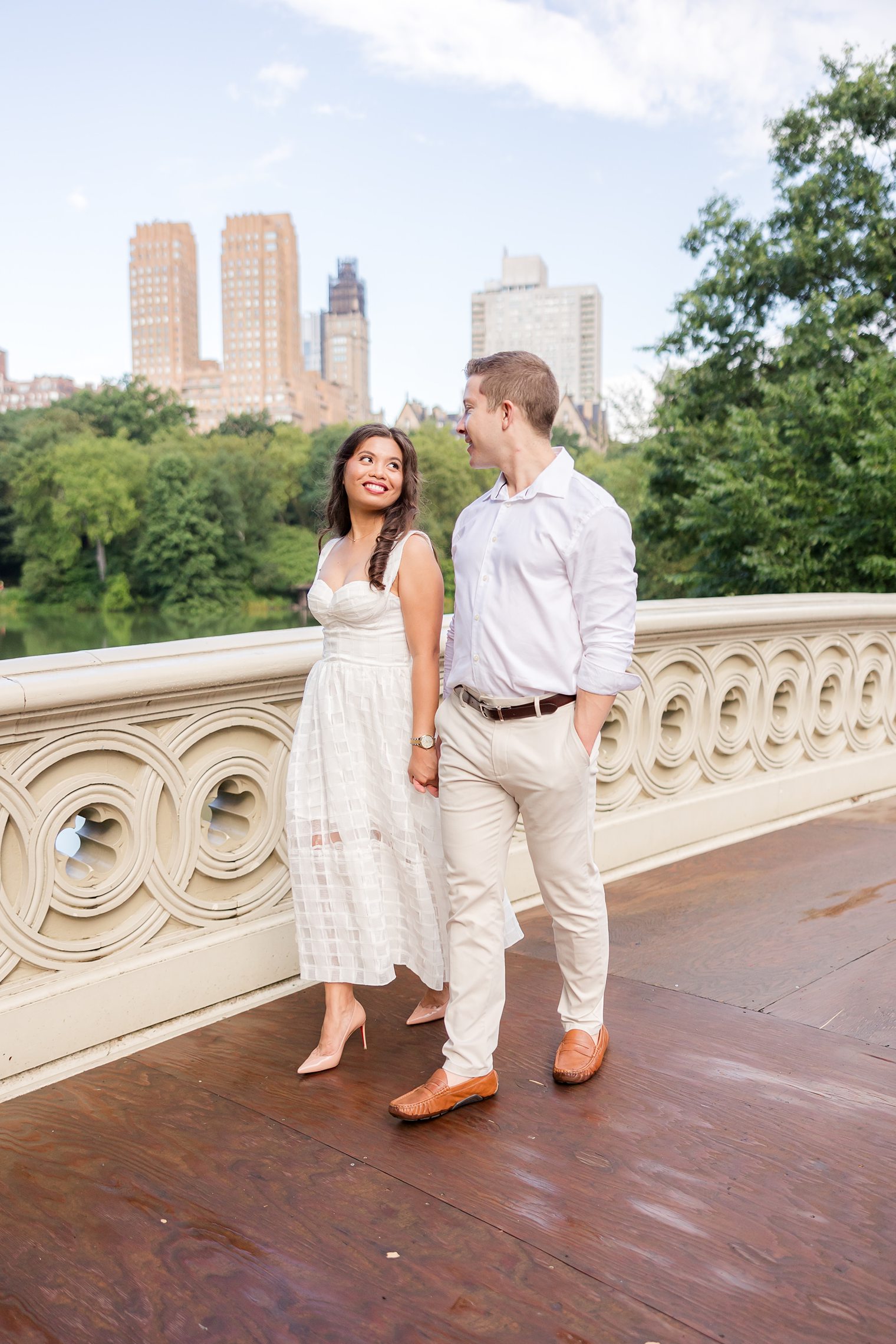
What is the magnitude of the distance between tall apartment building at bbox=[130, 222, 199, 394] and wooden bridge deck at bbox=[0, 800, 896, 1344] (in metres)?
176

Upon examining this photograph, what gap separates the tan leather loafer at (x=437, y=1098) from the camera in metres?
2.62

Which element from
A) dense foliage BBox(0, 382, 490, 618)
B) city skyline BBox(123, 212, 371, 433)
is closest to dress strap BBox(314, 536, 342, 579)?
dense foliage BBox(0, 382, 490, 618)

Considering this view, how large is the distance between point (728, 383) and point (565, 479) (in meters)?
16.2

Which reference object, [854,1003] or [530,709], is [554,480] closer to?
[530,709]

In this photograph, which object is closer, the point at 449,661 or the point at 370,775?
the point at 449,661

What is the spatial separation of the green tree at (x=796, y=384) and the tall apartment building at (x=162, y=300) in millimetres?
161528

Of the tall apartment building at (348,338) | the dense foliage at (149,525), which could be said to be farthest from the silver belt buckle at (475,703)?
the tall apartment building at (348,338)

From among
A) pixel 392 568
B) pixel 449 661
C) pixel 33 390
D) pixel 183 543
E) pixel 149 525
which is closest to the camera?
pixel 449 661

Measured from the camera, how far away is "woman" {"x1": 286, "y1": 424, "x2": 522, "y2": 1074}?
116 inches

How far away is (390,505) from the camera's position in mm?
3035

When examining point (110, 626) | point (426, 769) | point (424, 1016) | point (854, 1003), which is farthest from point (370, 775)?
point (110, 626)

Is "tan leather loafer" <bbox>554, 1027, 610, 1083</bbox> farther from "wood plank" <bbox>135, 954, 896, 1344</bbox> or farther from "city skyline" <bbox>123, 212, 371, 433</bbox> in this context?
"city skyline" <bbox>123, 212, 371, 433</bbox>

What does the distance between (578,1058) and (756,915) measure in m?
1.45

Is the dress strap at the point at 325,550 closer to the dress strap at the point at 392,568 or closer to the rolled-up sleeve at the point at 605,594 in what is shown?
the dress strap at the point at 392,568
